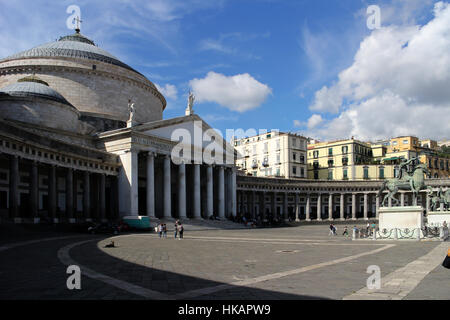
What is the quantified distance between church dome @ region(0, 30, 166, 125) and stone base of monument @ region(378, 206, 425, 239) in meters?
36.5

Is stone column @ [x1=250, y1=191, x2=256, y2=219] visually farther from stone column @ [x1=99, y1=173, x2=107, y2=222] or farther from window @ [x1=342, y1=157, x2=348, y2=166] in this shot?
stone column @ [x1=99, y1=173, x2=107, y2=222]

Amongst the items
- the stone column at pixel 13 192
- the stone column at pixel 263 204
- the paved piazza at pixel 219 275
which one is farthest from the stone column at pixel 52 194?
the stone column at pixel 263 204

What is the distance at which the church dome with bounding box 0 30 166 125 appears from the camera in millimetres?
51938

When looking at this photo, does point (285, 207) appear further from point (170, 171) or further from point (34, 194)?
point (34, 194)

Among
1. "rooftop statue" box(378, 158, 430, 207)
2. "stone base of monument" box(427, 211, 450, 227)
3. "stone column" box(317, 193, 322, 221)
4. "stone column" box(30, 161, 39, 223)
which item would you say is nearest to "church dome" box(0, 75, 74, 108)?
"stone column" box(30, 161, 39, 223)

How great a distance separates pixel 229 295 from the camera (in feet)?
29.2

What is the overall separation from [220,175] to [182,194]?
27.6 ft

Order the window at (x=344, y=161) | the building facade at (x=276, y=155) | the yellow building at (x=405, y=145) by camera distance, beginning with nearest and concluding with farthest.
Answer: the building facade at (x=276, y=155), the window at (x=344, y=161), the yellow building at (x=405, y=145)

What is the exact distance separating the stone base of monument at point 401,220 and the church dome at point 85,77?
36500 mm

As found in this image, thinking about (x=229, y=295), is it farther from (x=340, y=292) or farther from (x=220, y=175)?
(x=220, y=175)

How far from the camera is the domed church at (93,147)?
35625mm

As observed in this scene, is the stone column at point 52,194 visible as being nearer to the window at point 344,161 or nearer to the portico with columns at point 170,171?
the portico with columns at point 170,171

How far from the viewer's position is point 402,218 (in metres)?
27.7

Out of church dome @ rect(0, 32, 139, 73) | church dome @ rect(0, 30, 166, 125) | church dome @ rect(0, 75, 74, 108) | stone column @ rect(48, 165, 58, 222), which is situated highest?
church dome @ rect(0, 32, 139, 73)
